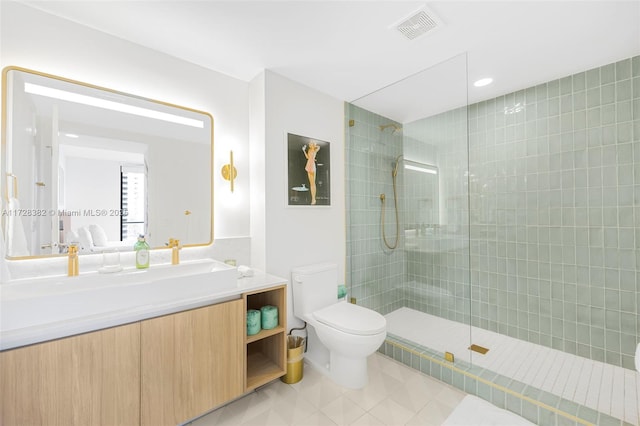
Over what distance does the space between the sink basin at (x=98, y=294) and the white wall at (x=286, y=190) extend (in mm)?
597

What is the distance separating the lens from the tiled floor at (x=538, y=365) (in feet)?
5.67

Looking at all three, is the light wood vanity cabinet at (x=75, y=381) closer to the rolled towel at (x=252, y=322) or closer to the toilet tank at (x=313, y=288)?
the rolled towel at (x=252, y=322)

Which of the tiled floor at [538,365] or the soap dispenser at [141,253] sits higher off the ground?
the soap dispenser at [141,253]

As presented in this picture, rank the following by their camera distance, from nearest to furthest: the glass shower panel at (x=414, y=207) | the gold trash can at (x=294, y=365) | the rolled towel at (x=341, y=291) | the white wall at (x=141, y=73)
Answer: the white wall at (x=141, y=73)
the gold trash can at (x=294, y=365)
the glass shower panel at (x=414, y=207)
the rolled towel at (x=341, y=291)

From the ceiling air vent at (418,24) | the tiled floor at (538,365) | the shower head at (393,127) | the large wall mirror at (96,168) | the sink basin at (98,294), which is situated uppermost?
the ceiling air vent at (418,24)

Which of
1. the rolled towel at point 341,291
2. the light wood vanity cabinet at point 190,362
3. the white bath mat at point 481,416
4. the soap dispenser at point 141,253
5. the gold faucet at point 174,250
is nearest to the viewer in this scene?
the light wood vanity cabinet at point 190,362

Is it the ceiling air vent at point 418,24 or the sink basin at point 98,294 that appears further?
the ceiling air vent at point 418,24

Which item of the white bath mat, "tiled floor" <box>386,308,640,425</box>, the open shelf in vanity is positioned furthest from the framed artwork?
the white bath mat

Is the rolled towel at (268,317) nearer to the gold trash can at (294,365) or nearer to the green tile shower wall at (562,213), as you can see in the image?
the gold trash can at (294,365)

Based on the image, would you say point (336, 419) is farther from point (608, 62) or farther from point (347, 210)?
point (608, 62)

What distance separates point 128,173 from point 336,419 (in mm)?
2016

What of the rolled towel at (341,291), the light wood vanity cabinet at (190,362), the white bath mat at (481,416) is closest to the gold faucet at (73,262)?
the light wood vanity cabinet at (190,362)

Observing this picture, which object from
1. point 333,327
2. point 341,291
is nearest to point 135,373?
point 333,327

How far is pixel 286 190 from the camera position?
221 cm
